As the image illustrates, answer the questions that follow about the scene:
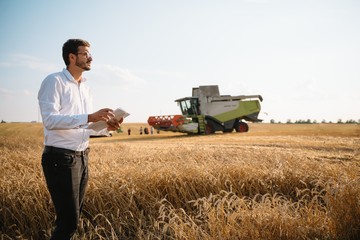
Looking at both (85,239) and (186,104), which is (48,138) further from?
(186,104)

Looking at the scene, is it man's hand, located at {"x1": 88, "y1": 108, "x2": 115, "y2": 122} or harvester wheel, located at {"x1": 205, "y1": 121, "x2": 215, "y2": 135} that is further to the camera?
harvester wheel, located at {"x1": 205, "y1": 121, "x2": 215, "y2": 135}

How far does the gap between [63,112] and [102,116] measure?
0.40 meters

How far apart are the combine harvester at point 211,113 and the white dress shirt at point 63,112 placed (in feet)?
58.7

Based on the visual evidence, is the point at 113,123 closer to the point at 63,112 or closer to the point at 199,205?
the point at 63,112

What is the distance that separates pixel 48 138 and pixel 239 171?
3234 mm

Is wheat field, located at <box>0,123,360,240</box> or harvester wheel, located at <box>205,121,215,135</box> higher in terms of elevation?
harvester wheel, located at <box>205,121,215,135</box>

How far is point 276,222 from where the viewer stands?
2846mm

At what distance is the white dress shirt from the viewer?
2.28 meters

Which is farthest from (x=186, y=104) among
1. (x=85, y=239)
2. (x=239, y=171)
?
(x=85, y=239)

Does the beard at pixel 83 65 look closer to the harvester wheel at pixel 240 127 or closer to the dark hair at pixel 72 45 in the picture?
the dark hair at pixel 72 45

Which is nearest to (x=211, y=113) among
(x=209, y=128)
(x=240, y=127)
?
(x=209, y=128)

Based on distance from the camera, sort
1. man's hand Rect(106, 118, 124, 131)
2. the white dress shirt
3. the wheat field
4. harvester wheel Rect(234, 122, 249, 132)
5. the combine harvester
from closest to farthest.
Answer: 1. the white dress shirt
2. man's hand Rect(106, 118, 124, 131)
3. the wheat field
4. the combine harvester
5. harvester wheel Rect(234, 122, 249, 132)

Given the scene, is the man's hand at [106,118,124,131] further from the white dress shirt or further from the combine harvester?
the combine harvester

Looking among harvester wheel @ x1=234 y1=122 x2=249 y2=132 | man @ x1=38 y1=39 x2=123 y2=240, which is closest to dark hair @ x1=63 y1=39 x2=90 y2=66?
man @ x1=38 y1=39 x2=123 y2=240
